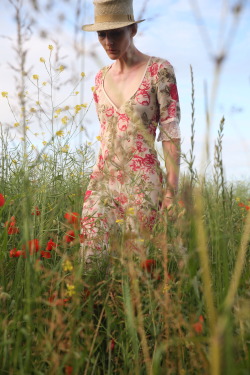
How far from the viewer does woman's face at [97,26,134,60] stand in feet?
8.65

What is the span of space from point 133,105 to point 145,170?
383mm

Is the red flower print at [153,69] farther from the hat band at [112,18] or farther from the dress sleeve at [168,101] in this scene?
the hat band at [112,18]

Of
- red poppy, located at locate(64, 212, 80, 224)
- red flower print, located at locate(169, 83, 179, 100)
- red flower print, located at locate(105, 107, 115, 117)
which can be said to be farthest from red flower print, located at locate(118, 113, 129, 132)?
red poppy, located at locate(64, 212, 80, 224)

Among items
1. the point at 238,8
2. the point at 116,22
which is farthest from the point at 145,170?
the point at 238,8

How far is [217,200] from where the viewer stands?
4.27 feet

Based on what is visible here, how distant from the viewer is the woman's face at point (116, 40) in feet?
8.65

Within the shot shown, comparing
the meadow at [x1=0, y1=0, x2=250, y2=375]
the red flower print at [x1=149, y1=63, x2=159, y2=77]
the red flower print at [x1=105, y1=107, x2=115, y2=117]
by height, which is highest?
the red flower print at [x1=149, y1=63, x2=159, y2=77]

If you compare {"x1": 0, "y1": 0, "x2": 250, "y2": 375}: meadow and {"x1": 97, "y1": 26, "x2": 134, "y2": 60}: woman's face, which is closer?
{"x1": 0, "y1": 0, "x2": 250, "y2": 375}: meadow

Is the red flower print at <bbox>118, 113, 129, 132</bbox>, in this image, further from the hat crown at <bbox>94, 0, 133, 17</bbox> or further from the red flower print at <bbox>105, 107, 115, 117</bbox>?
the hat crown at <bbox>94, 0, 133, 17</bbox>

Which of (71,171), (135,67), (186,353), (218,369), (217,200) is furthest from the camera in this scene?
(71,171)

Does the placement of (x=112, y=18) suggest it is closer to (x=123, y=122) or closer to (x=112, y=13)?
(x=112, y=13)

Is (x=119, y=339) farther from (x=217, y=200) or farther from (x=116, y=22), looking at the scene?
(x=116, y=22)

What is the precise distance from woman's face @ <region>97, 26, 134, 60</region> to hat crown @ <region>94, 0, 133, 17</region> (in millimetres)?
123

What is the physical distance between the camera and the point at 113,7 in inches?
107
